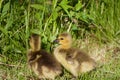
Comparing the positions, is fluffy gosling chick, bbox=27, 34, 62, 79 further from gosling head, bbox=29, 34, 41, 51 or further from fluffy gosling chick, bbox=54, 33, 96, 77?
fluffy gosling chick, bbox=54, 33, 96, 77

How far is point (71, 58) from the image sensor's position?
219 inches

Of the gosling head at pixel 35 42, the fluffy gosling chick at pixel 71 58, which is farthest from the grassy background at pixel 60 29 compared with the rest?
the gosling head at pixel 35 42

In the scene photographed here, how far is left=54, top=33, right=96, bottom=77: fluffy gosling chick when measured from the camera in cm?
555

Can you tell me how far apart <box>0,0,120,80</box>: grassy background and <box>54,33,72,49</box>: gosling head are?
0.90 ft

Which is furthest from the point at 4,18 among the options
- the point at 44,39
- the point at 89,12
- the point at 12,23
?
the point at 89,12

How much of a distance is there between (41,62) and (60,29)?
2.82 ft

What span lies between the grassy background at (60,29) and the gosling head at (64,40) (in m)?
0.27

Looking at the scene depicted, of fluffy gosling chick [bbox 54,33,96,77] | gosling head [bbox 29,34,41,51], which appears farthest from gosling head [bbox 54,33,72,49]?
gosling head [bbox 29,34,41,51]

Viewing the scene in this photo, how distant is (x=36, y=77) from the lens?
566 cm

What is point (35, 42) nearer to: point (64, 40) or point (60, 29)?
point (64, 40)

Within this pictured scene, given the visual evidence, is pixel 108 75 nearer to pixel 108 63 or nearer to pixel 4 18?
pixel 108 63

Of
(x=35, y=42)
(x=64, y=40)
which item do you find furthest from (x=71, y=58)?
(x=35, y=42)

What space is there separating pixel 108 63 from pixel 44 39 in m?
0.68

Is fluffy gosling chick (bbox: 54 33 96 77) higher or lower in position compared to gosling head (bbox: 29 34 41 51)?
lower
